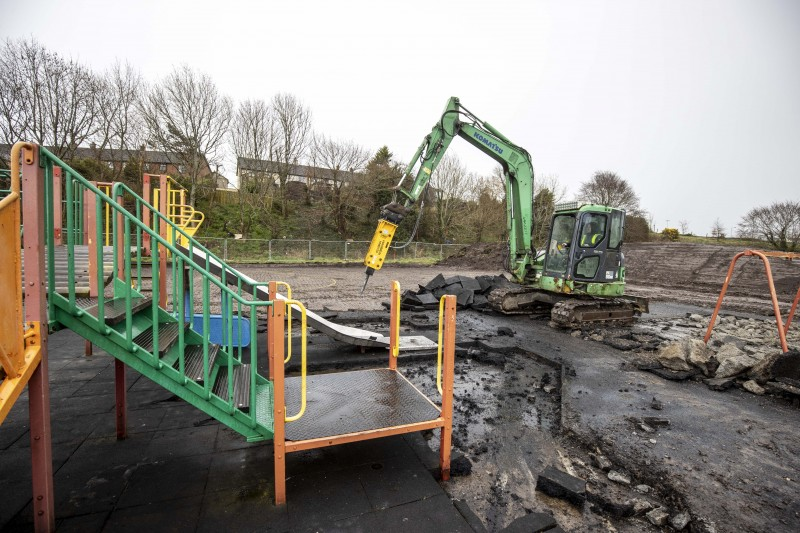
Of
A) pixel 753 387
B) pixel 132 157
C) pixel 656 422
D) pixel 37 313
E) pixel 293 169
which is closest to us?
pixel 37 313

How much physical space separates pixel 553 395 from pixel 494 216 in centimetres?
3136

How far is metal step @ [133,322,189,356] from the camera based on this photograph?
314 cm

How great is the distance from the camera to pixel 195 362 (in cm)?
354

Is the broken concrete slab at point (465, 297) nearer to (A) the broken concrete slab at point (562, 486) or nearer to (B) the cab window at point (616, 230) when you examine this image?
(B) the cab window at point (616, 230)

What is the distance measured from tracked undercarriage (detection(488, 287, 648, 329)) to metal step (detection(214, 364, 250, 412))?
7.87 meters

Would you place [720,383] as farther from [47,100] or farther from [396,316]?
[47,100]

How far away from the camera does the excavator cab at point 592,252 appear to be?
31.6ft

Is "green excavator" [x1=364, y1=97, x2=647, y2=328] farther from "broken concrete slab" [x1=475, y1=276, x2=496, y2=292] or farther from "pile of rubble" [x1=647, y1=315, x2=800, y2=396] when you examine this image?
"pile of rubble" [x1=647, y1=315, x2=800, y2=396]

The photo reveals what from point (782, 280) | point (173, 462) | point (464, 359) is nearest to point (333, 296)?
point (464, 359)

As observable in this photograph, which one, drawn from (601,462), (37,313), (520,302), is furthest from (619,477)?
(520,302)

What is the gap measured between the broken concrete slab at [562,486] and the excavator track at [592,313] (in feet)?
21.9

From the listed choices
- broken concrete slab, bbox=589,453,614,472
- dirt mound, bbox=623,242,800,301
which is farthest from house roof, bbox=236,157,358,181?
broken concrete slab, bbox=589,453,614,472

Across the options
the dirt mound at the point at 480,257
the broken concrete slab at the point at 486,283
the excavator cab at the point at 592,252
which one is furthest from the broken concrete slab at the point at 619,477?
the dirt mound at the point at 480,257

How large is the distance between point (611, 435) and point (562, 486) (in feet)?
4.98
